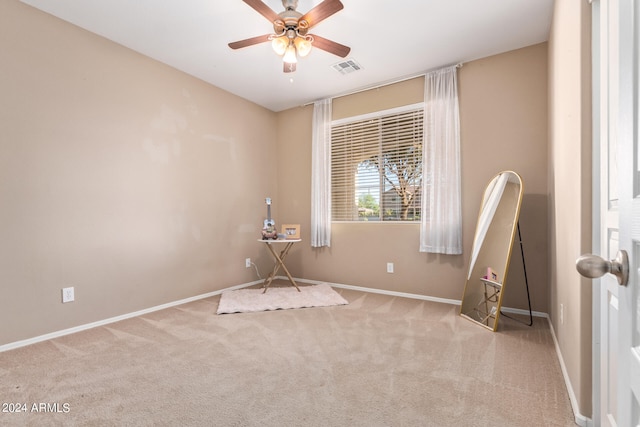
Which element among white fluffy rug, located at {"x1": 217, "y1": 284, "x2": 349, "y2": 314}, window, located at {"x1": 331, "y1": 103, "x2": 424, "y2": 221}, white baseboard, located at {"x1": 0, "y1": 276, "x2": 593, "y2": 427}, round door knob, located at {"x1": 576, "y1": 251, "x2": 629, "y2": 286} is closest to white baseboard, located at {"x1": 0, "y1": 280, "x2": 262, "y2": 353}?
white baseboard, located at {"x1": 0, "y1": 276, "x2": 593, "y2": 427}

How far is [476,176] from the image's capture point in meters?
3.39

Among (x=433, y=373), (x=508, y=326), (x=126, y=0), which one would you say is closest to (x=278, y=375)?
(x=433, y=373)

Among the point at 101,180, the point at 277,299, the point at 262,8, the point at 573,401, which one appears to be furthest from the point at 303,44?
the point at 573,401

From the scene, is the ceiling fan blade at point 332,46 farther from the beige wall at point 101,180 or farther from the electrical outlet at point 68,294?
the electrical outlet at point 68,294

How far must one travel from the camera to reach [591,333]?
1.45m

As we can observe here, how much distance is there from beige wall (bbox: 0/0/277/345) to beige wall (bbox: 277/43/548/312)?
1.71 meters

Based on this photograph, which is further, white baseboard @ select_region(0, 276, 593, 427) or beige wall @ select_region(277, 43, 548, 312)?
beige wall @ select_region(277, 43, 548, 312)

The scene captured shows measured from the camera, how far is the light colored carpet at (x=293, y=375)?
156 cm

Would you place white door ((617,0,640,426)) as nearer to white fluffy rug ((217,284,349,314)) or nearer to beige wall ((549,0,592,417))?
beige wall ((549,0,592,417))

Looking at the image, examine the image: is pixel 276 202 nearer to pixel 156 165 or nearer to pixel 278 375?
pixel 156 165

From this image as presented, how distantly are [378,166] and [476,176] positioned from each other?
3.88 feet

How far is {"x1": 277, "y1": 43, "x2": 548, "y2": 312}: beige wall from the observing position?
10.0 ft

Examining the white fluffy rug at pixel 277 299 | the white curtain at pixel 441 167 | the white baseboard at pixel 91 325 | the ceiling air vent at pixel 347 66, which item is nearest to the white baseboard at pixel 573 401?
the white curtain at pixel 441 167

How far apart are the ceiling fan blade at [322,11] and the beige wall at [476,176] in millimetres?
1887
